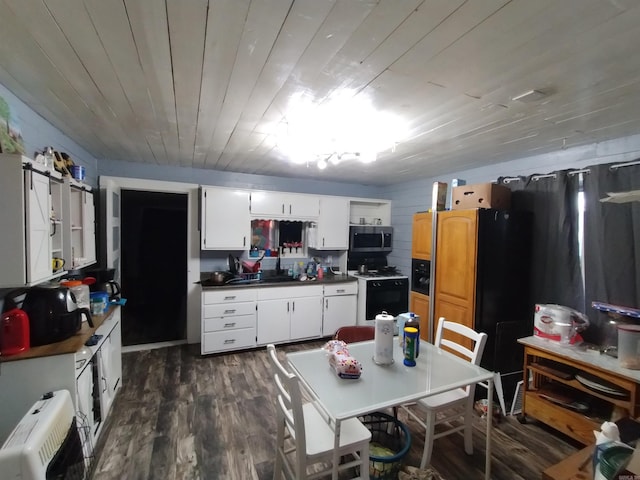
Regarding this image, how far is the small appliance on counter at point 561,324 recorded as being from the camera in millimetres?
2275

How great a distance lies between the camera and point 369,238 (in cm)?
454

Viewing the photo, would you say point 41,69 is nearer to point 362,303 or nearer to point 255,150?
point 255,150

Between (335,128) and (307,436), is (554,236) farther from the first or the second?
(307,436)

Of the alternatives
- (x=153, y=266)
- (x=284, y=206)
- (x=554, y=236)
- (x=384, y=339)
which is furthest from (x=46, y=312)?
(x=554, y=236)

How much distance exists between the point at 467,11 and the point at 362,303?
141 inches

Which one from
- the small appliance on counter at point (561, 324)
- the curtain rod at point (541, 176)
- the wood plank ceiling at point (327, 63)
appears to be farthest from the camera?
the curtain rod at point (541, 176)

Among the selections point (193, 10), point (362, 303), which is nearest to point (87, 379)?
point (193, 10)

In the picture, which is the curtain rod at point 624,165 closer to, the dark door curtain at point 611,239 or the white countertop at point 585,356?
the dark door curtain at point 611,239

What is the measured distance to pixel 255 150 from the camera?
2.88 metres

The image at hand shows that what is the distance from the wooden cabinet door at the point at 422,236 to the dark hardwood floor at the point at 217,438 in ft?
5.07

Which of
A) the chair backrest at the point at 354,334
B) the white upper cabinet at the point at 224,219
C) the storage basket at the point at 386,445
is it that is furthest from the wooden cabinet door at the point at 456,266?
the white upper cabinet at the point at 224,219

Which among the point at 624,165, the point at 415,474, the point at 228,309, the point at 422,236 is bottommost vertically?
the point at 415,474

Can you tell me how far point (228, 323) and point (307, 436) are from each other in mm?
2232

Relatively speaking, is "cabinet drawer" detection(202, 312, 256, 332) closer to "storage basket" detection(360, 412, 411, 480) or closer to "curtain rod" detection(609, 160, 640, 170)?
"storage basket" detection(360, 412, 411, 480)
